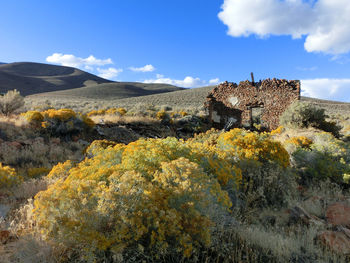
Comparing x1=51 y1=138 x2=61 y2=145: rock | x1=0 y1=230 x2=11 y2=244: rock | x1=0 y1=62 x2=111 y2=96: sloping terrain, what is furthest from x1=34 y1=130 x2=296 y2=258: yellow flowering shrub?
x1=0 y1=62 x2=111 y2=96: sloping terrain

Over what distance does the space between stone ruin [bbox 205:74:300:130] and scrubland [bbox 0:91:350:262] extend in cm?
649

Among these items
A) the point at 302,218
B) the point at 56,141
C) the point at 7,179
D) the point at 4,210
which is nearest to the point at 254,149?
the point at 302,218

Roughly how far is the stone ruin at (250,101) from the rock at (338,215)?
10.0 m

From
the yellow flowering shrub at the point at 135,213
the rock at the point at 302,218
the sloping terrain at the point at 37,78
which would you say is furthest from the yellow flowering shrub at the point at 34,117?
the sloping terrain at the point at 37,78

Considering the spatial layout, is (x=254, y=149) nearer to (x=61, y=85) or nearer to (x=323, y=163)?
(x=323, y=163)

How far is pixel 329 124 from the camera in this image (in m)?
11.3

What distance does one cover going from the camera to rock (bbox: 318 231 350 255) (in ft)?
9.95

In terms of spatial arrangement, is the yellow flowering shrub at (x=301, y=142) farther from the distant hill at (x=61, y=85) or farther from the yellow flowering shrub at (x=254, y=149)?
the distant hill at (x=61, y=85)

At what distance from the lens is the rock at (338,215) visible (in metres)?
4.03

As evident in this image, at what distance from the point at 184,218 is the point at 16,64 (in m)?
145

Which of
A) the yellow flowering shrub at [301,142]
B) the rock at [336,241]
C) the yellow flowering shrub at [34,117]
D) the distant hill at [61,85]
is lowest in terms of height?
the rock at [336,241]

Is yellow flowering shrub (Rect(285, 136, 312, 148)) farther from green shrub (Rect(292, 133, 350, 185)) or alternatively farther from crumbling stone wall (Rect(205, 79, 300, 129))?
crumbling stone wall (Rect(205, 79, 300, 129))

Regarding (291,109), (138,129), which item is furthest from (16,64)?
(291,109)

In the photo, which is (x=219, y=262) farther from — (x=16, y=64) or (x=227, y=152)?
(x=16, y=64)
